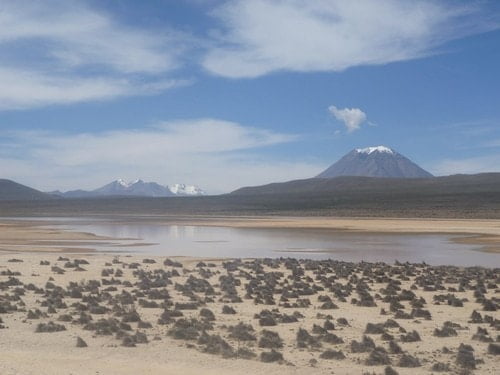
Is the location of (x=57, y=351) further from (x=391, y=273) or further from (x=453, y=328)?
(x=391, y=273)

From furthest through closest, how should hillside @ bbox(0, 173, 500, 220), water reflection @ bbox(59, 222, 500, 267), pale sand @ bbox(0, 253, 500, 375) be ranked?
1. hillside @ bbox(0, 173, 500, 220)
2. water reflection @ bbox(59, 222, 500, 267)
3. pale sand @ bbox(0, 253, 500, 375)

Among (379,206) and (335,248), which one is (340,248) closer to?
(335,248)

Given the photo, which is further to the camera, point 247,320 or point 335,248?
point 335,248

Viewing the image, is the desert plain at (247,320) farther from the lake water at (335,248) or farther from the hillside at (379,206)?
the hillside at (379,206)

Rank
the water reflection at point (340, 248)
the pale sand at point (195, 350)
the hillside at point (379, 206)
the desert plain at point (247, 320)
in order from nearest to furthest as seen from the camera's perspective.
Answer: the pale sand at point (195, 350) < the desert plain at point (247, 320) < the water reflection at point (340, 248) < the hillside at point (379, 206)

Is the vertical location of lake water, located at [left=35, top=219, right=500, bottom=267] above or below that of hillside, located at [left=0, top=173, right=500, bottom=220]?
below

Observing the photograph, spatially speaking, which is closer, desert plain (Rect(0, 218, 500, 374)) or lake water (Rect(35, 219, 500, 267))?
desert plain (Rect(0, 218, 500, 374))

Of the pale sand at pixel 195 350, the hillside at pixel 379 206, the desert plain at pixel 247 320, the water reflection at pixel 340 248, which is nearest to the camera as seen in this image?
the pale sand at pixel 195 350

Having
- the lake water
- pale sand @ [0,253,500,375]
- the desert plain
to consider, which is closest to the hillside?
the lake water

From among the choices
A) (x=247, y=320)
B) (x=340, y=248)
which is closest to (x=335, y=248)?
(x=340, y=248)

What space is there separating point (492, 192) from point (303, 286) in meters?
126

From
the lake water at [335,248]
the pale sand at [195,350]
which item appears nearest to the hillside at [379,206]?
the lake water at [335,248]

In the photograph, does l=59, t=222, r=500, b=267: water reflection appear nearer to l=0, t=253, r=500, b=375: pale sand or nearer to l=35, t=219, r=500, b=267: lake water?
l=35, t=219, r=500, b=267: lake water

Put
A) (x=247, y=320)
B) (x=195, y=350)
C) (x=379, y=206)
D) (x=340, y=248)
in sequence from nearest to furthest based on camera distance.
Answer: (x=195, y=350), (x=247, y=320), (x=340, y=248), (x=379, y=206)
